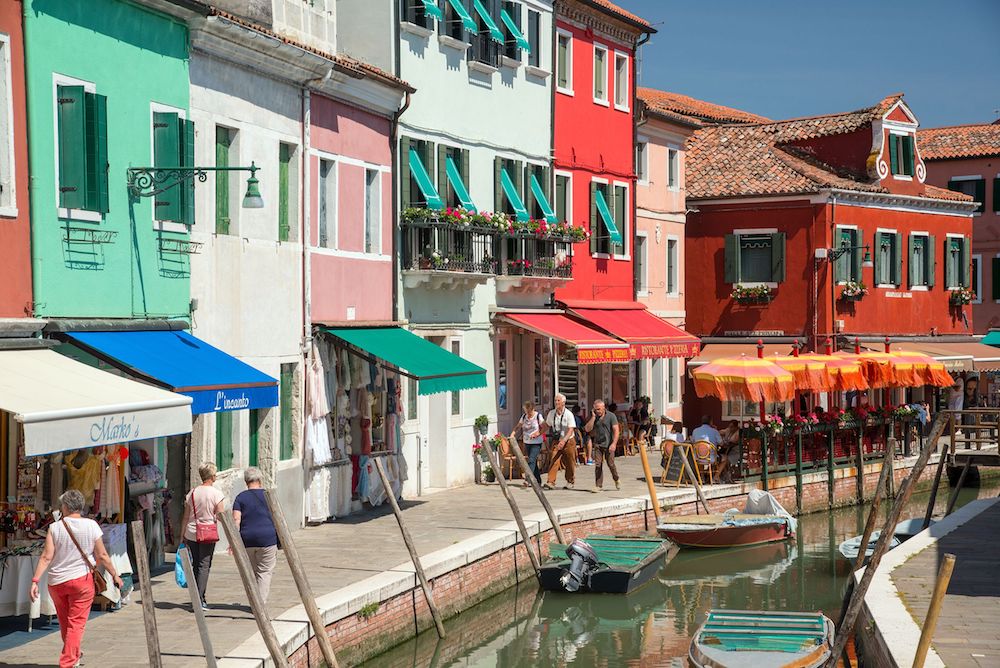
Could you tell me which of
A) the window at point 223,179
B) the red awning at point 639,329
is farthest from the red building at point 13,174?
the red awning at point 639,329

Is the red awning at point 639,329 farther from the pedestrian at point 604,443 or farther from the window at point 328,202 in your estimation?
the window at point 328,202

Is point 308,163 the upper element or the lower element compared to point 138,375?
upper

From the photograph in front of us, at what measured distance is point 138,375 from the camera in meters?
15.4

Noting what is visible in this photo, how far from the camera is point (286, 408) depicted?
69.6ft

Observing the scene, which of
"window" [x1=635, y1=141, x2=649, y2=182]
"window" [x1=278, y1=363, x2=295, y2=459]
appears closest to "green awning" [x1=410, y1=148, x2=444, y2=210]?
"window" [x1=278, y1=363, x2=295, y2=459]

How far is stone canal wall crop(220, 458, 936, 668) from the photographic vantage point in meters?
14.5

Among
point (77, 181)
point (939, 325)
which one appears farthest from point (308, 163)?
point (939, 325)

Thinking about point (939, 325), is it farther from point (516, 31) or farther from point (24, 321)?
point (24, 321)

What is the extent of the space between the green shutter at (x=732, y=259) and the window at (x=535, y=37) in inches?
449

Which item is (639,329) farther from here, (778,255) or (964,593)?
(964,593)

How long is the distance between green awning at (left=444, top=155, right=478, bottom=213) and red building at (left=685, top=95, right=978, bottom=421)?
14.0 metres

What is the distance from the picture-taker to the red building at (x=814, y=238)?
40.4 meters

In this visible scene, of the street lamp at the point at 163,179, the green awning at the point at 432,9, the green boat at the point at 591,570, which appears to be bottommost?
the green boat at the point at 591,570

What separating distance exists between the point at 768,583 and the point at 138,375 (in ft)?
40.2
